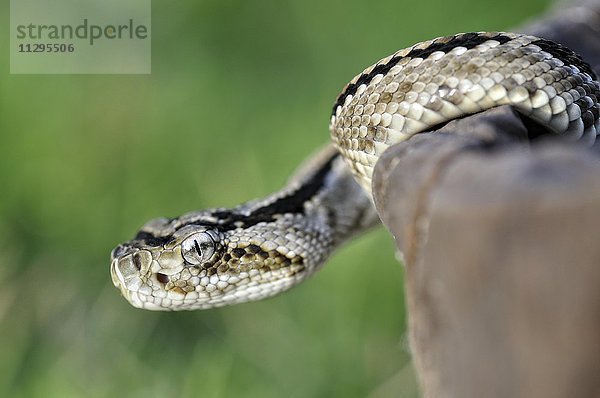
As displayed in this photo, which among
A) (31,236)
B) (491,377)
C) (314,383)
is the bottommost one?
(314,383)

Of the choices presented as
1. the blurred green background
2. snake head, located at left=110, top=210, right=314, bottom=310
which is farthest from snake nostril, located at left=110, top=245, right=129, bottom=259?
the blurred green background

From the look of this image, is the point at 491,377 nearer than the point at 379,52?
Yes

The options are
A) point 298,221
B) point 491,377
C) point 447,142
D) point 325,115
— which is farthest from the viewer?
point 325,115

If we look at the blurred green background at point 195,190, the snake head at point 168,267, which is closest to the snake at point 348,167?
the snake head at point 168,267

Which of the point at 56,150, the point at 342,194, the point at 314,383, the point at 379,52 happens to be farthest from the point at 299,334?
the point at 379,52

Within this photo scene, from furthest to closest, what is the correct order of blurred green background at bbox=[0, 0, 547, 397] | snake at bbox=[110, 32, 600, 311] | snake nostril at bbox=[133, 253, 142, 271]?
blurred green background at bbox=[0, 0, 547, 397], snake nostril at bbox=[133, 253, 142, 271], snake at bbox=[110, 32, 600, 311]

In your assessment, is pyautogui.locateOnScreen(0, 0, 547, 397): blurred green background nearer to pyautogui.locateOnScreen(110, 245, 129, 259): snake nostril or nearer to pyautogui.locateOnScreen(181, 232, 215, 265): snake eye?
pyautogui.locateOnScreen(110, 245, 129, 259): snake nostril

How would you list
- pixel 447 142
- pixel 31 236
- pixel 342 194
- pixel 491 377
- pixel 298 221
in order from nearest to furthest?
pixel 491 377, pixel 447 142, pixel 298 221, pixel 342 194, pixel 31 236

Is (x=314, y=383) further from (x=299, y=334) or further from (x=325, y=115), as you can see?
(x=325, y=115)
